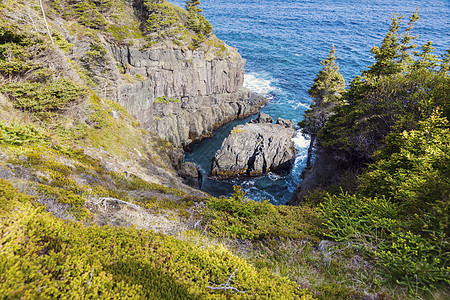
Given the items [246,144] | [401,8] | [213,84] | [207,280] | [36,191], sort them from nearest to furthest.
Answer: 1. [207,280]
2. [36,191]
3. [246,144]
4. [213,84]
5. [401,8]

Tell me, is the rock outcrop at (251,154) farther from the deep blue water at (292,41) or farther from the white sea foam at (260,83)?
the white sea foam at (260,83)

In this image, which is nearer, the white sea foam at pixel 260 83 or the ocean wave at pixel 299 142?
the ocean wave at pixel 299 142

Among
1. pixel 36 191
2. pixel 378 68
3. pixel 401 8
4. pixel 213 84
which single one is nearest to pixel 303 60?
pixel 213 84

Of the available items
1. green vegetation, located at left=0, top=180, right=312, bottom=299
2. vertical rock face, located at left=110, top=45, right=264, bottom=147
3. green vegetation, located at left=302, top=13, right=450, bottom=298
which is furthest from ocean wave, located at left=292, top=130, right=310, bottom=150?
green vegetation, located at left=0, top=180, right=312, bottom=299

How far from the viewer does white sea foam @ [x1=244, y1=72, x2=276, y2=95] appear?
65.8 metres

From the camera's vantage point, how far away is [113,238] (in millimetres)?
5508

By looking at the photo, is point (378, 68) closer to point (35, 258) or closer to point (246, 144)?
point (246, 144)

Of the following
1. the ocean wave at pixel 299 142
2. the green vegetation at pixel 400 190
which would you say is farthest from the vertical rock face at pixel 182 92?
the green vegetation at pixel 400 190

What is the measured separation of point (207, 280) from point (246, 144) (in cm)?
3718

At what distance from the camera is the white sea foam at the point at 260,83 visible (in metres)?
65.8

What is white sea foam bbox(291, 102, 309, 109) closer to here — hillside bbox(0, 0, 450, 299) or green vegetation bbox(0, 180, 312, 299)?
hillside bbox(0, 0, 450, 299)

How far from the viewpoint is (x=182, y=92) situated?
50.1 metres

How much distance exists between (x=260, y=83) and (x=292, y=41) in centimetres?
3570

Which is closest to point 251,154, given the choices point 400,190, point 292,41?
point 400,190
